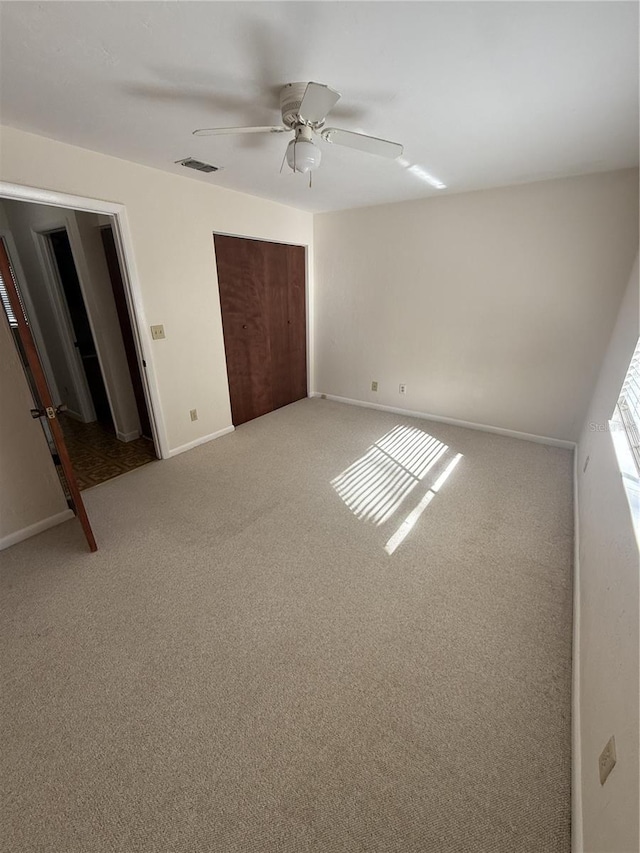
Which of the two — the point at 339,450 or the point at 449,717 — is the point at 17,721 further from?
the point at 339,450

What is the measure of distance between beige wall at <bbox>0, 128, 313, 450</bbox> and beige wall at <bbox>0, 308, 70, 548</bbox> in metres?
0.97

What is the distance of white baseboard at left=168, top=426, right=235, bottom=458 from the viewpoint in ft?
10.9

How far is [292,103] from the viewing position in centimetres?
155

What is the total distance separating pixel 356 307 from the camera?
4.20m

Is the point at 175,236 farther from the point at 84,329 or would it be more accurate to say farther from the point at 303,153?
the point at 84,329

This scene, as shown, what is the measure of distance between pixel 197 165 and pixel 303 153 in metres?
1.32

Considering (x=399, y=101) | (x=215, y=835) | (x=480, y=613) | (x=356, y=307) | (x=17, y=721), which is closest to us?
(x=215, y=835)

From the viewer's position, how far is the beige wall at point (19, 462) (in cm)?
207

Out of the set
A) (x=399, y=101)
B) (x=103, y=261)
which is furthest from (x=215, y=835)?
(x=103, y=261)

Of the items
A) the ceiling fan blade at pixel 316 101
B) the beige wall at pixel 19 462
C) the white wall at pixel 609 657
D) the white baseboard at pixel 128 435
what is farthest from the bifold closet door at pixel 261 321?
the white wall at pixel 609 657

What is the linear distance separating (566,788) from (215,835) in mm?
1131

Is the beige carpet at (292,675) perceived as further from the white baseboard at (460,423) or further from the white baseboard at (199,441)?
the white baseboard at (460,423)

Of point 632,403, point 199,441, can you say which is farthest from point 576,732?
point 199,441

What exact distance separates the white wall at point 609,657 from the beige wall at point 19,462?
2.99 meters
